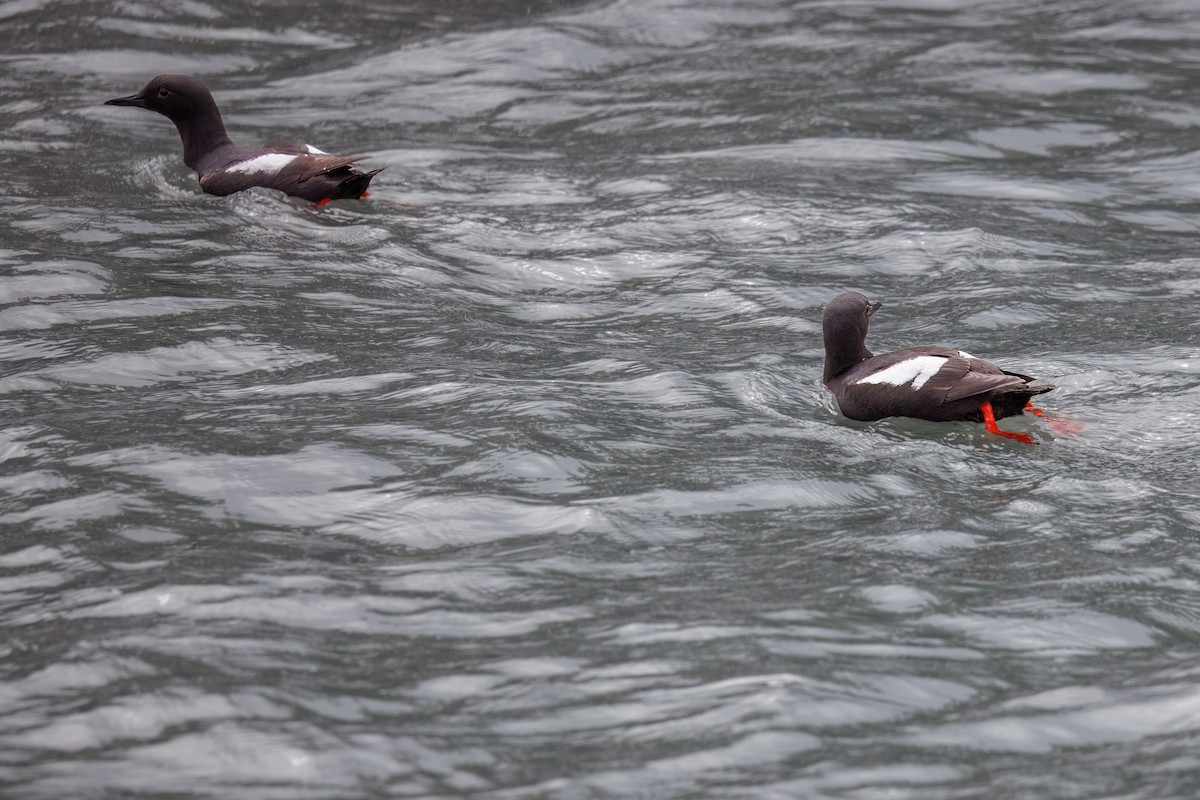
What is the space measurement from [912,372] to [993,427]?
0.48 m

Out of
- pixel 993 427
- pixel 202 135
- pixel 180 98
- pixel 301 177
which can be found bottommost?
pixel 993 427

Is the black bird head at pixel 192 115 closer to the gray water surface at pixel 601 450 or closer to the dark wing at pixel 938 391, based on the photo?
the gray water surface at pixel 601 450

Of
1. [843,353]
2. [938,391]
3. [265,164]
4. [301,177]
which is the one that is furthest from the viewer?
[265,164]

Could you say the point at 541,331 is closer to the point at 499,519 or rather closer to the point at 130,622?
the point at 499,519

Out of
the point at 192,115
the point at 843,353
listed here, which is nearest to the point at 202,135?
the point at 192,115

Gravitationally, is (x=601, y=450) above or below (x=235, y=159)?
below

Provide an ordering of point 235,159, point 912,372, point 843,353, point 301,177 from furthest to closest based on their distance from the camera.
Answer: point 235,159
point 301,177
point 843,353
point 912,372

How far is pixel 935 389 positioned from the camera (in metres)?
7.00

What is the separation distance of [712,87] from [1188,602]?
30.8ft

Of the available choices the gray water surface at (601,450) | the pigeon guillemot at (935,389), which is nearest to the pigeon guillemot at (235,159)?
the gray water surface at (601,450)

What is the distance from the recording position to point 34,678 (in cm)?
473

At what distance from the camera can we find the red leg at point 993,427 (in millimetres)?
6969

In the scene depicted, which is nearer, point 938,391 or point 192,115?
point 938,391

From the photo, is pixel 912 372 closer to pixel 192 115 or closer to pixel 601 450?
pixel 601 450
